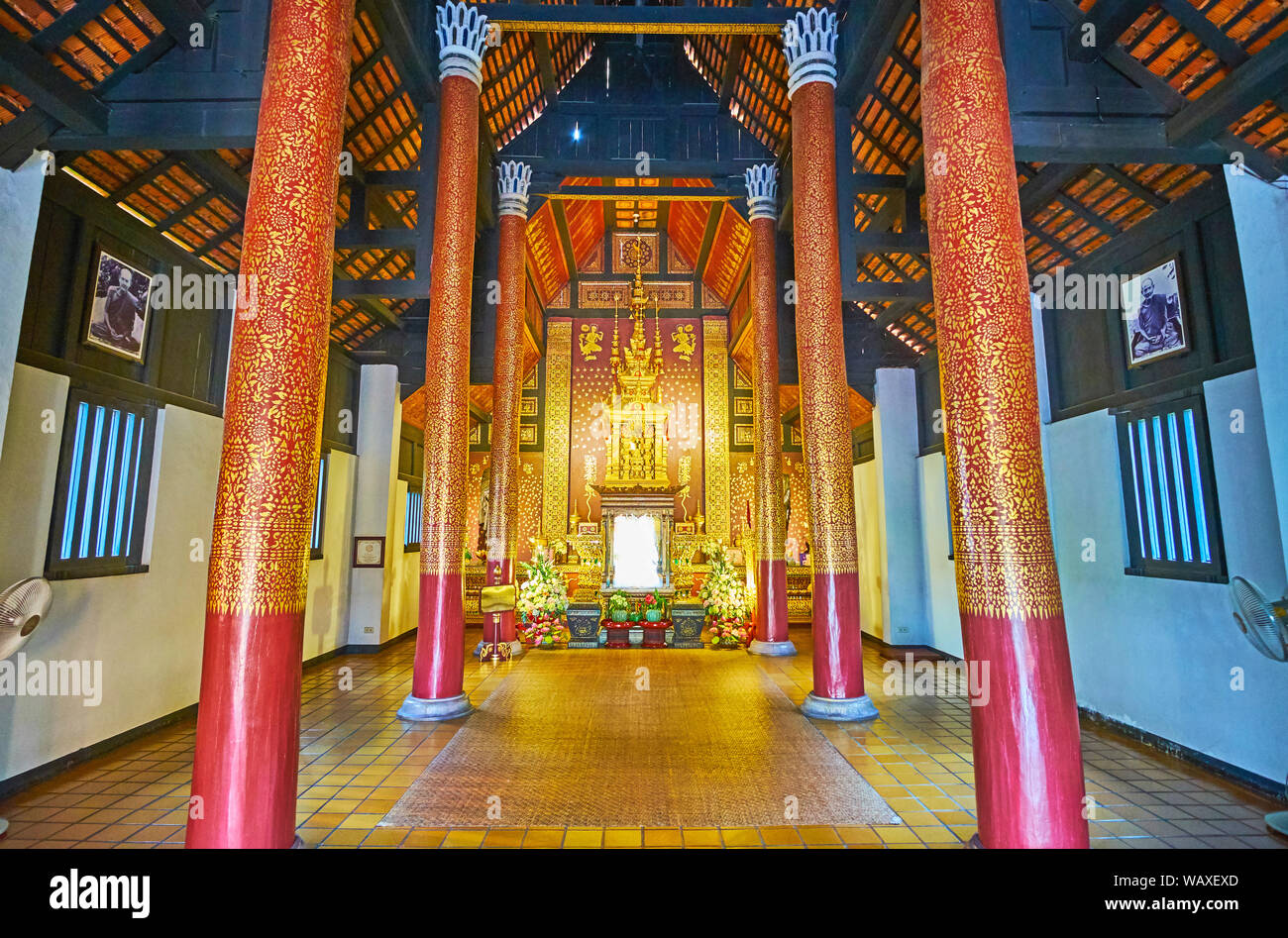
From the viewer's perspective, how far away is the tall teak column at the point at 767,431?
373 inches

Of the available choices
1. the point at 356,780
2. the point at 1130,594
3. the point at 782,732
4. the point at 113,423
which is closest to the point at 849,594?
the point at 782,732

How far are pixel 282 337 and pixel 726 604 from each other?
8530 millimetres

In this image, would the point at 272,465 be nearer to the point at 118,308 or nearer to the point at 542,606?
the point at 118,308

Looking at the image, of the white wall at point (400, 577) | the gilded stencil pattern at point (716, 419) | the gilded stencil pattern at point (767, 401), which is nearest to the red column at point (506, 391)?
the white wall at point (400, 577)

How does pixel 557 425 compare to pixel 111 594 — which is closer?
pixel 111 594

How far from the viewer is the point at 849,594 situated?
19.5ft

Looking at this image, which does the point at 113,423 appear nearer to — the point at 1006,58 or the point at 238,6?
the point at 238,6

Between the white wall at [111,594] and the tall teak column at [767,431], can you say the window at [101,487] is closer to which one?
the white wall at [111,594]

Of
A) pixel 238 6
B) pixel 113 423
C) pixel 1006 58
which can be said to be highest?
pixel 238 6

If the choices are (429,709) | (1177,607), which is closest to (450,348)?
(429,709)

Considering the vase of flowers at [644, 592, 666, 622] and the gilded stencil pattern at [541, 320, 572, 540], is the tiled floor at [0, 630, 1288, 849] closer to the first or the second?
the vase of flowers at [644, 592, 666, 622]

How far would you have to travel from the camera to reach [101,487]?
17.0 feet

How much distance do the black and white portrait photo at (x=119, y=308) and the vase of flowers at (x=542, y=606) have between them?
626 cm
